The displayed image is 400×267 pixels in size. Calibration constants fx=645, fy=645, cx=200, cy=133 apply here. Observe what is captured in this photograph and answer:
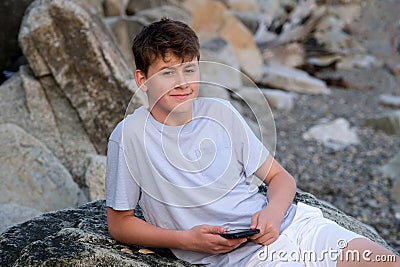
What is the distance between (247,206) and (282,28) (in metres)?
10.6

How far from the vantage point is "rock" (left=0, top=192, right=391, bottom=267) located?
7.21 ft

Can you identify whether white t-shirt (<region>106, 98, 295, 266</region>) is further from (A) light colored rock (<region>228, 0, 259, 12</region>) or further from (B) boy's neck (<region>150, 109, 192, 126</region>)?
(A) light colored rock (<region>228, 0, 259, 12</region>)

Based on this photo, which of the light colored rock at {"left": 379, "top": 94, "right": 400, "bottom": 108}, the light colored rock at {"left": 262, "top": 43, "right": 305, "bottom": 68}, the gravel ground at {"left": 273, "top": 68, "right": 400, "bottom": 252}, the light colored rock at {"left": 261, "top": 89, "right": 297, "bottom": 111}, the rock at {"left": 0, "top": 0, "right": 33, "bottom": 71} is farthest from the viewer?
the light colored rock at {"left": 262, "top": 43, "right": 305, "bottom": 68}

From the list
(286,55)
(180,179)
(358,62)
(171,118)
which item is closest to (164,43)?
(171,118)

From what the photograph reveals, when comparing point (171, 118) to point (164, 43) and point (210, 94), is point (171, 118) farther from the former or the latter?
point (210, 94)

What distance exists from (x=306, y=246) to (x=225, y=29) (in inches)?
337

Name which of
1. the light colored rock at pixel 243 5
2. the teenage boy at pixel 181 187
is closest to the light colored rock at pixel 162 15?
the light colored rock at pixel 243 5

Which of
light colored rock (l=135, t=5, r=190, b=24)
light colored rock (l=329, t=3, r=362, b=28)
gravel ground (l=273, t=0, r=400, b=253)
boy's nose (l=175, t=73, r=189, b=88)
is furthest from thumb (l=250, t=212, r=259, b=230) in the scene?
light colored rock (l=329, t=3, r=362, b=28)

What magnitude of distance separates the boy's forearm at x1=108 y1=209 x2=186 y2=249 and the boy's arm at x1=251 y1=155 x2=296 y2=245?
0.88 feet

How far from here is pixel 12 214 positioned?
328 centimetres

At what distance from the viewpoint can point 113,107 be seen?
4656mm

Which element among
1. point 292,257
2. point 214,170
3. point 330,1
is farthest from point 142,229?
point 330,1

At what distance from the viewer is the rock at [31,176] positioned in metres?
3.84

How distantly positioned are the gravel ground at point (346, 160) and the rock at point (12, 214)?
3.07m
